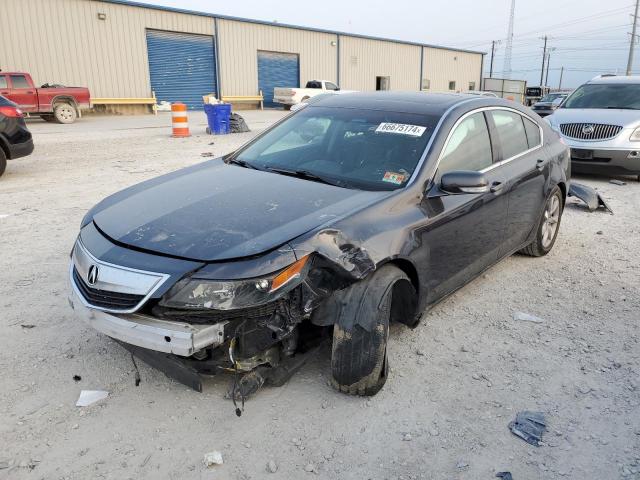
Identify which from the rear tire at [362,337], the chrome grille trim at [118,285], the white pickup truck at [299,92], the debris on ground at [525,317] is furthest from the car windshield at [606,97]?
the white pickup truck at [299,92]

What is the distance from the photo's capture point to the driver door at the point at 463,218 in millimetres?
3494

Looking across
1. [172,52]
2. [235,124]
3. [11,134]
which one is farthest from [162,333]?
[172,52]

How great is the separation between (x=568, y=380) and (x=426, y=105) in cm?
217

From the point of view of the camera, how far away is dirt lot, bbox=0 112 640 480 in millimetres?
2578

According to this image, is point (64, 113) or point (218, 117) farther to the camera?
point (64, 113)

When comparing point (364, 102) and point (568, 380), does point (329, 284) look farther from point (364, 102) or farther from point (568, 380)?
point (364, 102)

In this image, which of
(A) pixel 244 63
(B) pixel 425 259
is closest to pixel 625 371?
(B) pixel 425 259

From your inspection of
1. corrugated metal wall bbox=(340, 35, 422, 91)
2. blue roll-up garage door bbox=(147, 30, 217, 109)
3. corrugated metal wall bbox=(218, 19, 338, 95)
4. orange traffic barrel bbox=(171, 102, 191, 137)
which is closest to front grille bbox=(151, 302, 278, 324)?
orange traffic barrel bbox=(171, 102, 191, 137)

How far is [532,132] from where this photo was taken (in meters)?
4.98

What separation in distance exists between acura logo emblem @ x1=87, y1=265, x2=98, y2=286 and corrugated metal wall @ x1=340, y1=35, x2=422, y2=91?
39.2 metres

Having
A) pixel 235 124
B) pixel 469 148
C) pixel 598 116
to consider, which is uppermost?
pixel 469 148

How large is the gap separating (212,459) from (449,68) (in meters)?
51.8

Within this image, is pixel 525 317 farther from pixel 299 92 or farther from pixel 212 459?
pixel 299 92

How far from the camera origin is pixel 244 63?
34219 millimetres
